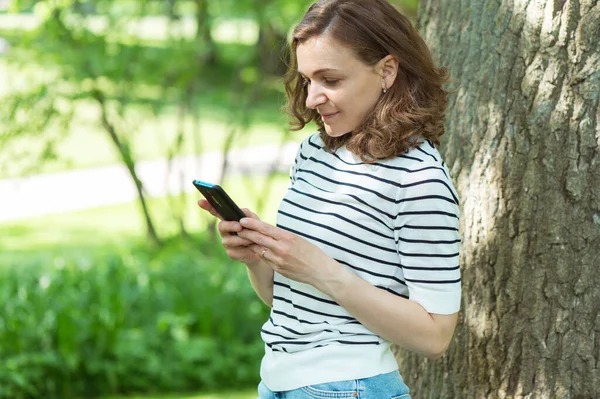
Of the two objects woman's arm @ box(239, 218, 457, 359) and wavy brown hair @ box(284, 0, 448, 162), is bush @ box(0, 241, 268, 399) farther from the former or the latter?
wavy brown hair @ box(284, 0, 448, 162)

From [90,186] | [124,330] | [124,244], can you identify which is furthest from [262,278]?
[90,186]

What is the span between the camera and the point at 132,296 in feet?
19.0

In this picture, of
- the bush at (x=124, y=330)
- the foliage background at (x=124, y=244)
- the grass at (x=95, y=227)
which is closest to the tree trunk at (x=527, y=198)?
the foliage background at (x=124, y=244)

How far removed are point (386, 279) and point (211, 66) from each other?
34.2 feet

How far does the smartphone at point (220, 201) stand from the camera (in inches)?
83.7

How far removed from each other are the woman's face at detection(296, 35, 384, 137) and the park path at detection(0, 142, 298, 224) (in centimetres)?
812

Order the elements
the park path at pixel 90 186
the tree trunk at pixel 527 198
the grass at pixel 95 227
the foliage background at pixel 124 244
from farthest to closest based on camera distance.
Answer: the park path at pixel 90 186 → the grass at pixel 95 227 → the foliage background at pixel 124 244 → the tree trunk at pixel 527 198

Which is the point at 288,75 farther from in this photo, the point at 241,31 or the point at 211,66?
the point at 211,66

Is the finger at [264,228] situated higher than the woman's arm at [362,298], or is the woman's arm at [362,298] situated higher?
the finger at [264,228]

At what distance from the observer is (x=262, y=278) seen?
2.42m

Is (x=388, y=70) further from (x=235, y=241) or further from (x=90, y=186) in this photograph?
(x=90, y=186)

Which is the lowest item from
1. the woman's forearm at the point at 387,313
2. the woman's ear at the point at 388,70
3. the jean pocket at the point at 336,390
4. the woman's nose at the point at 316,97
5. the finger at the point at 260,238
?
the jean pocket at the point at 336,390

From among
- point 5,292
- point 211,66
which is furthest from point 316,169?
point 211,66

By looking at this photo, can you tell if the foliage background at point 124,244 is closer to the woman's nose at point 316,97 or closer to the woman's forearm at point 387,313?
the woman's nose at point 316,97
